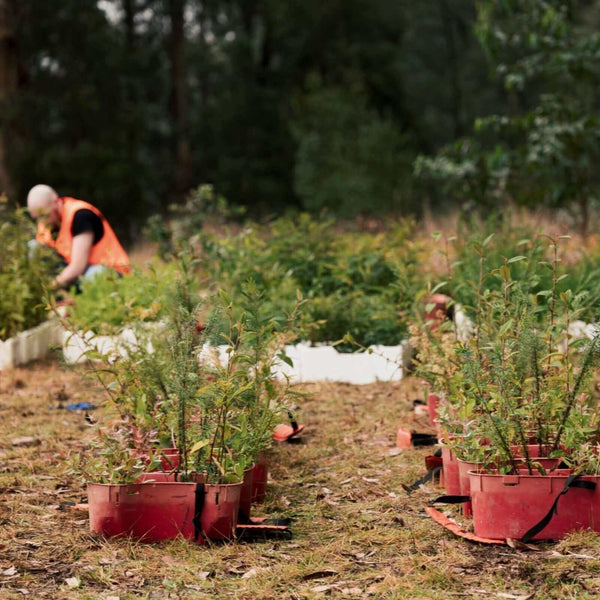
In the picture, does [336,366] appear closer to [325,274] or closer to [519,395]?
[325,274]

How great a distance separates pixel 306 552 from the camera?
322cm

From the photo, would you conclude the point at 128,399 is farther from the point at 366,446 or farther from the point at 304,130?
the point at 304,130

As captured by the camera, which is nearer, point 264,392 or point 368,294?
point 264,392

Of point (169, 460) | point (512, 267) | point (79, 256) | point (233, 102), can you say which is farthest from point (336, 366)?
point (233, 102)

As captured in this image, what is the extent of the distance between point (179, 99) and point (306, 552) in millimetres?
23113

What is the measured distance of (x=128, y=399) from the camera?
3785mm

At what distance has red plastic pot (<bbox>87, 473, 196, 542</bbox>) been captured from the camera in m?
3.24

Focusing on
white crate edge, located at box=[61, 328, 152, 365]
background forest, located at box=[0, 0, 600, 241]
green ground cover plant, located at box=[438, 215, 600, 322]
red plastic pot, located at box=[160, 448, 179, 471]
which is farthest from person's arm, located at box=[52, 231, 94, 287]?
background forest, located at box=[0, 0, 600, 241]

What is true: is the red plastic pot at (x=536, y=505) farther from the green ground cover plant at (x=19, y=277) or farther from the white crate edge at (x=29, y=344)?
the green ground cover plant at (x=19, y=277)

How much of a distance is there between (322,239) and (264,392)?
3.69 metres

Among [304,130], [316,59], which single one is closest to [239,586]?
Answer: [304,130]

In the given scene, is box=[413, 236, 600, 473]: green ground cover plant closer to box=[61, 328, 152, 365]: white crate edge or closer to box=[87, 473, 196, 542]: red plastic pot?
box=[87, 473, 196, 542]: red plastic pot

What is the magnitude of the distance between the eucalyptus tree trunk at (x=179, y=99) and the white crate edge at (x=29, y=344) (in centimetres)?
1823

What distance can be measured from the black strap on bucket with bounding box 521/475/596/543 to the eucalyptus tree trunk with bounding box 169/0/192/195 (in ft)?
74.8
